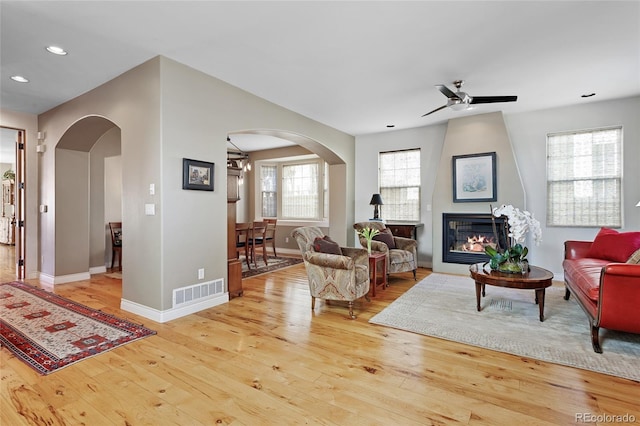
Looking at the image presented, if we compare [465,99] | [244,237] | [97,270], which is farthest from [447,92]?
[97,270]

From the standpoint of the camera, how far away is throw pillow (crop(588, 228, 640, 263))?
3.61 metres

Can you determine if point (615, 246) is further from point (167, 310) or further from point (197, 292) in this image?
point (167, 310)

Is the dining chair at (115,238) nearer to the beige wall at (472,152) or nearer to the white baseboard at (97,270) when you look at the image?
the white baseboard at (97,270)

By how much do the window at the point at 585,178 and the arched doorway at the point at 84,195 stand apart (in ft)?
23.4

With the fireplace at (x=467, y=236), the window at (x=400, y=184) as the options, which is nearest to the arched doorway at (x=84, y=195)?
the window at (x=400, y=184)

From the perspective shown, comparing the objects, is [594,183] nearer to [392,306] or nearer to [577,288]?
[577,288]

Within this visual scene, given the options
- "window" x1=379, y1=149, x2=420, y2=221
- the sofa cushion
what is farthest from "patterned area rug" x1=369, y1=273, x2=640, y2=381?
"window" x1=379, y1=149, x2=420, y2=221

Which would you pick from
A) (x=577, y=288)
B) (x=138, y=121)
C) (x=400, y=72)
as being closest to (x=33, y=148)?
(x=138, y=121)

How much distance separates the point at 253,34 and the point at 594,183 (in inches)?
219

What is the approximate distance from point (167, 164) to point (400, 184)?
4770 mm

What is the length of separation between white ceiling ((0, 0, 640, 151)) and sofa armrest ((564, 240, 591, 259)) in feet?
7.03

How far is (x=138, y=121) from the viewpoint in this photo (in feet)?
11.6

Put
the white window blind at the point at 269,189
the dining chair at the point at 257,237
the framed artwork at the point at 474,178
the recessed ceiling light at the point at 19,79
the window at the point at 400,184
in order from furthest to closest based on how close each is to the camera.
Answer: the white window blind at the point at 269,189 < the window at the point at 400,184 < the dining chair at the point at 257,237 < the framed artwork at the point at 474,178 < the recessed ceiling light at the point at 19,79

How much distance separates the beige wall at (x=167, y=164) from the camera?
131 inches
